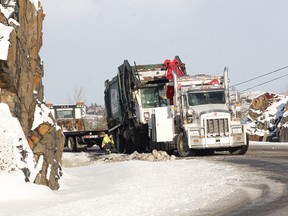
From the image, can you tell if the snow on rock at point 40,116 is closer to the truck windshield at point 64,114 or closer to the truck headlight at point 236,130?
the truck headlight at point 236,130

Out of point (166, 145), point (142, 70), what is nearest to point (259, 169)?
point (166, 145)

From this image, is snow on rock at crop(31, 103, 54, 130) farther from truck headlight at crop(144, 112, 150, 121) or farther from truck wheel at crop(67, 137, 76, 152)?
truck wheel at crop(67, 137, 76, 152)

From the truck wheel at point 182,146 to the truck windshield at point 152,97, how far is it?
2.99 m

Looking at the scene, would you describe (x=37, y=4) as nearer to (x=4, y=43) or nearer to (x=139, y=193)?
(x=4, y=43)

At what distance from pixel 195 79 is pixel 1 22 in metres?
11.6

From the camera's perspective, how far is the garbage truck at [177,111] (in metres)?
20.5

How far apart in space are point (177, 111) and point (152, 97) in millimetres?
2615

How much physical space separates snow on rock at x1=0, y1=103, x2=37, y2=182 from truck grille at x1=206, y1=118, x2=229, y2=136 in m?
10.8

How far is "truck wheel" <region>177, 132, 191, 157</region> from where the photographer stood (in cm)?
2109

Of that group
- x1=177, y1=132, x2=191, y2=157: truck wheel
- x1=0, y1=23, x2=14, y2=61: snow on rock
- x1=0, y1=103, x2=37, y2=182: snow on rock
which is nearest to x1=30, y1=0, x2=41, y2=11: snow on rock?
x1=0, y1=23, x2=14, y2=61: snow on rock

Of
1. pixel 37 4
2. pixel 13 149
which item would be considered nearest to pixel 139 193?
pixel 13 149

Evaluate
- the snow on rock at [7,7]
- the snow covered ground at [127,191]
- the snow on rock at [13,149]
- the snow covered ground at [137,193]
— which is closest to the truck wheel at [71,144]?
the snow covered ground at [137,193]

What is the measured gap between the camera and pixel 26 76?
38.7 ft

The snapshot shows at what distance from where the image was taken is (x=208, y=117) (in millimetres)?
20422
